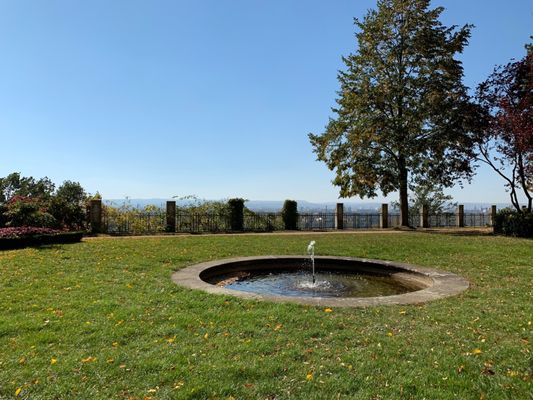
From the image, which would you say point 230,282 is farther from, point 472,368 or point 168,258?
point 472,368

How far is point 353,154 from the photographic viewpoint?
24.8 meters

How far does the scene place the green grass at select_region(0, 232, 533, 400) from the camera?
355 cm

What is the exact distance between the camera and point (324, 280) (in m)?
9.74

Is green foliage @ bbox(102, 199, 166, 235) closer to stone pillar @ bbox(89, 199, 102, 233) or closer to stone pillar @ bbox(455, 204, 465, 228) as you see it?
stone pillar @ bbox(89, 199, 102, 233)

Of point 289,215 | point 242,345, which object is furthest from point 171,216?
point 242,345

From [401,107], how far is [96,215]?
58.4 feet

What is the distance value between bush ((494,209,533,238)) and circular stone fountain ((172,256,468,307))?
12.2 m

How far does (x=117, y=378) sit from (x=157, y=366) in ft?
1.24

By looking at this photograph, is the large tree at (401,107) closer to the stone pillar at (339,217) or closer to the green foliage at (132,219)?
the stone pillar at (339,217)

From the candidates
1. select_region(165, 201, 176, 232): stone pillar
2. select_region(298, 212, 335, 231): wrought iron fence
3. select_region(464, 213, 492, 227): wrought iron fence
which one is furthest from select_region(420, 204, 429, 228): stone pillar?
select_region(165, 201, 176, 232): stone pillar

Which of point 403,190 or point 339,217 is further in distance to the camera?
point 339,217

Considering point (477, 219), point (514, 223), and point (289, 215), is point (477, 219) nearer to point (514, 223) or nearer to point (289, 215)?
point (514, 223)

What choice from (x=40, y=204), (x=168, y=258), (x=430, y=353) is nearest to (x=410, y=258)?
(x=168, y=258)

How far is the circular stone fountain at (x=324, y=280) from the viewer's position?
6.92 meters
